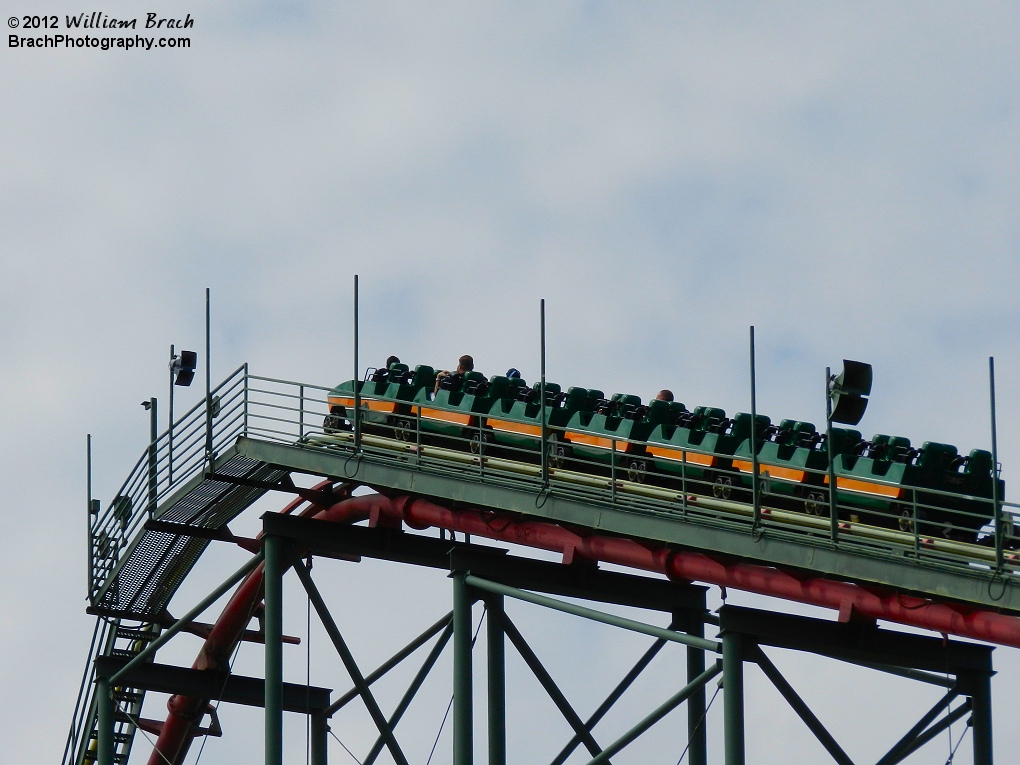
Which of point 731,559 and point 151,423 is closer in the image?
point 731,559

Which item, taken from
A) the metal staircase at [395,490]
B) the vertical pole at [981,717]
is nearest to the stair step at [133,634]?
the metal staircase at [395,490]

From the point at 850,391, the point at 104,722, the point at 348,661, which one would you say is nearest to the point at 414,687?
the point at 348,661

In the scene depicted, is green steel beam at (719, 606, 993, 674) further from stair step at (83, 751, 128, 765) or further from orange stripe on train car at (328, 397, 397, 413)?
stair step at (83, 751, 128, 765)

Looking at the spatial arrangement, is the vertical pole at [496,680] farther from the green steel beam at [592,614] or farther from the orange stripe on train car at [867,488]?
the orange stripe on train car at [867,488]

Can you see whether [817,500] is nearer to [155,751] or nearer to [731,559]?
[731,559]

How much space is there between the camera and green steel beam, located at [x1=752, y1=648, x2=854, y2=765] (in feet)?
84.3

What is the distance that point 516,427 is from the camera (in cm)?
3038

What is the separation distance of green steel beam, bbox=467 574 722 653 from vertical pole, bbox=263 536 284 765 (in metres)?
2.89

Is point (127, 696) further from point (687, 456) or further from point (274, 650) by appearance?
point (687, 456)

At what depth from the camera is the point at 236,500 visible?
102 ft

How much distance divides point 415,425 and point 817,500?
6340 millimetres

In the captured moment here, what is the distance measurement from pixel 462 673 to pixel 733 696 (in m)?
4.04

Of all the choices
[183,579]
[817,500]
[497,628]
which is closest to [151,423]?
[183,579]

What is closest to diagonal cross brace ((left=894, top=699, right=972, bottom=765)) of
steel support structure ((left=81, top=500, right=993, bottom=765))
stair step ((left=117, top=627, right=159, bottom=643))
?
steel support structure ((left=81, top=500, right=993, bottom=765))
